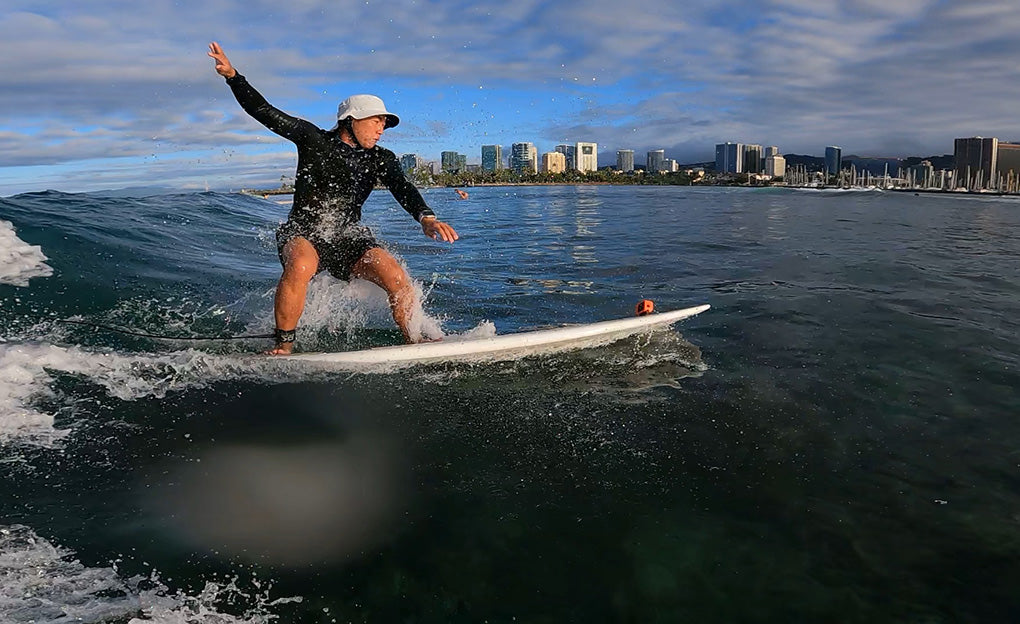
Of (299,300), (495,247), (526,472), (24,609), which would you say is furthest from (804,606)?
(495,247)

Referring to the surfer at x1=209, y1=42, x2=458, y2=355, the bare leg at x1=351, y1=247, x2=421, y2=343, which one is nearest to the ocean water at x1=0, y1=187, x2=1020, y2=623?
the bare leg at x1=351, y1=247, x2=421, y2=343

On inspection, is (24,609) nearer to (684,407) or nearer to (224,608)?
(224,608)

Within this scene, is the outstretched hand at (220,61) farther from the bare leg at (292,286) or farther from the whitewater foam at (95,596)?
the whitewater foam at (95,596)

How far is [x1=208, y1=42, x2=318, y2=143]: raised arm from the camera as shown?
5.61 metres

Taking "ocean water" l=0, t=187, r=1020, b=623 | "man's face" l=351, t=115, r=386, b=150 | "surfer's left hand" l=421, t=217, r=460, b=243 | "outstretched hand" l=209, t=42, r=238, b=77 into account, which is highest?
"outstretched hand" l=209, t=42, r=238, b=77

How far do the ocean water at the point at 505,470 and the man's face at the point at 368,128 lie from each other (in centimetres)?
187

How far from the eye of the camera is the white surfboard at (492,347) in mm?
5863

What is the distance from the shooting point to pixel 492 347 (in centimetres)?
610

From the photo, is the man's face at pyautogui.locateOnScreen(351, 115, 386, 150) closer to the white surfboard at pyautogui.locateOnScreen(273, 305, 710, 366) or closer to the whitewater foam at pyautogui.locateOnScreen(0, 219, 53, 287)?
the white surfboard at pyautogui.locateOnScreen(273, 305, 710, 366)

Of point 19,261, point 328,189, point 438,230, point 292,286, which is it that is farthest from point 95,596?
point 19,261

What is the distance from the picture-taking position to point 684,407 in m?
4.90

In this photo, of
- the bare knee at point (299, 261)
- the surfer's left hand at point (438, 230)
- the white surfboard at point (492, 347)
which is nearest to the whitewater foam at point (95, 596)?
the white surfboard at point (492, 347)

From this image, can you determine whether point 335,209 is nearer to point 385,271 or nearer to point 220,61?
point 385,271

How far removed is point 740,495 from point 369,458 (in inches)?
91.4
